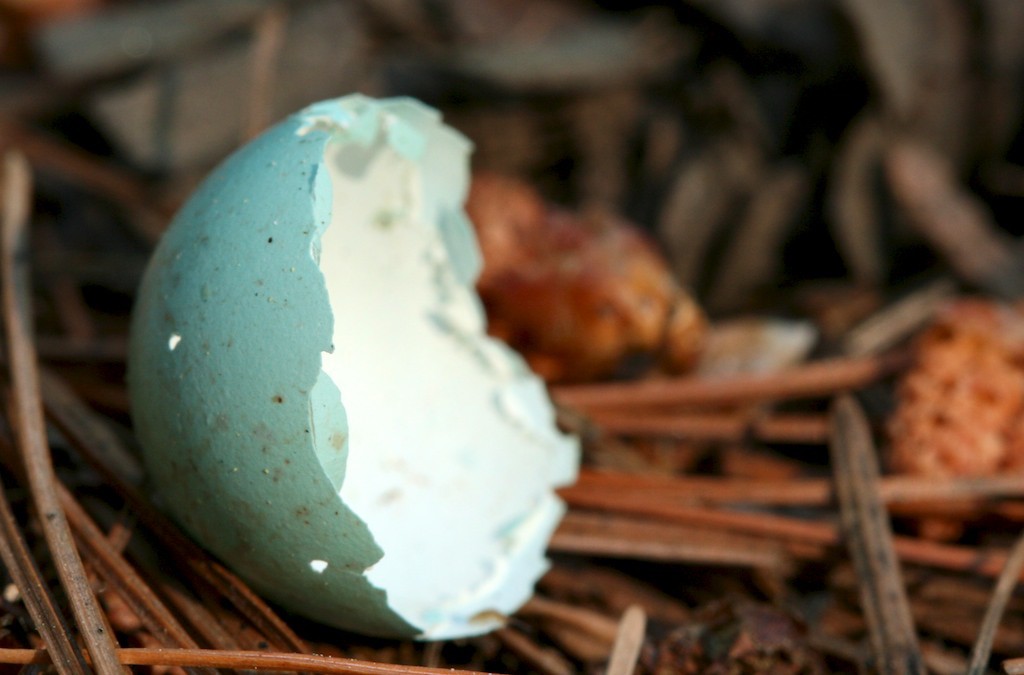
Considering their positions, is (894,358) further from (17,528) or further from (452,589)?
(17,528)

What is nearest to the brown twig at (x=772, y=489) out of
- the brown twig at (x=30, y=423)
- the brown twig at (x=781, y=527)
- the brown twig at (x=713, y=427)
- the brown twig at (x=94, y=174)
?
the brown twig at (x=781, y=527)

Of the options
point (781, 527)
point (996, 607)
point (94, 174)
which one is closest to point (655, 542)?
point (781, 527)

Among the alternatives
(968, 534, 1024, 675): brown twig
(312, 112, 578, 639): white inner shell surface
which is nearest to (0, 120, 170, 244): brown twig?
(312, 112, 578, 639): white inner shell surface

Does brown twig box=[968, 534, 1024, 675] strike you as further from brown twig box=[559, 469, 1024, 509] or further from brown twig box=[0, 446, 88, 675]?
brown twig box=[0, 446, 88, 675]

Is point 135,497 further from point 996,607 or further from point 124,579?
point 996,607

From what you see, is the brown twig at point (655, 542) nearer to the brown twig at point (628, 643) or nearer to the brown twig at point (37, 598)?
the brown twig at point (628, 643)
